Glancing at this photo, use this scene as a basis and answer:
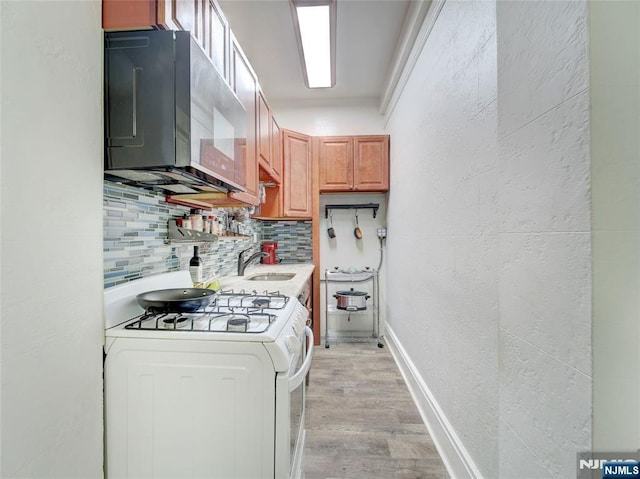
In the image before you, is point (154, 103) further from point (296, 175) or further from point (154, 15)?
point (296, 175)

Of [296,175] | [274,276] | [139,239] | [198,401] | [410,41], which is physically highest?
[410,41]

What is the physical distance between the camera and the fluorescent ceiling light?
1741 mm

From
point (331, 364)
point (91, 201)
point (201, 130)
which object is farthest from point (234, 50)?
point (331, 364)

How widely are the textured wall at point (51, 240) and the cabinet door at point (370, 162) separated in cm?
242

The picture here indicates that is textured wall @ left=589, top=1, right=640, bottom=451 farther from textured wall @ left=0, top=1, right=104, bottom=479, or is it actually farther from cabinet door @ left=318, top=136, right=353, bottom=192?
cabinet door @ left=318, top=136, right=353, bottom=192

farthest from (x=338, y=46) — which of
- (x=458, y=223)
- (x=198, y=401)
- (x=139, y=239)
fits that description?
(x=198, y=401)

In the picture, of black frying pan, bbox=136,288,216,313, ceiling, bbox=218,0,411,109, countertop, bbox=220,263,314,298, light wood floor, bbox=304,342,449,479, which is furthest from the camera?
ceiling, bbox=218,0,411,109

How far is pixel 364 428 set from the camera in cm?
166

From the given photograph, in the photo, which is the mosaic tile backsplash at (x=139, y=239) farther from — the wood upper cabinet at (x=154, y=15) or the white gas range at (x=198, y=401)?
the wood upper cabinet at (x=154, y=15)

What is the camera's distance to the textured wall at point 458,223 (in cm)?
103

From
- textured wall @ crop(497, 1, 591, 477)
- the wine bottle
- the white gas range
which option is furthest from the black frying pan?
textured wall @ crop(497, 1, 591, 477)

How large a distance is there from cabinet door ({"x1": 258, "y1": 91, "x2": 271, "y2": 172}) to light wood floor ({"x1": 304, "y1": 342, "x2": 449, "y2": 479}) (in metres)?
1.82

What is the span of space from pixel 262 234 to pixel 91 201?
236cm

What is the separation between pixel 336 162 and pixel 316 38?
47.3 inches
